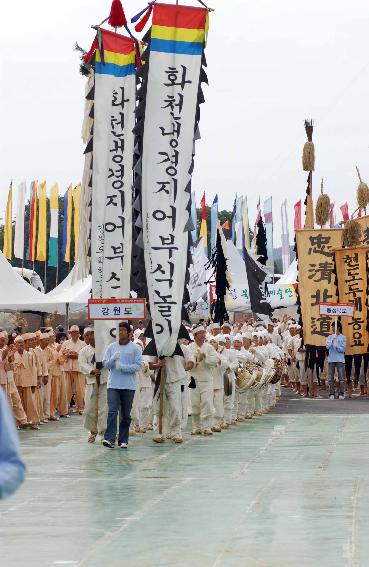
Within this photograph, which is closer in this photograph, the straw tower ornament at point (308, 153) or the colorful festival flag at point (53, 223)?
the straw tower ornament at point (308, 153)

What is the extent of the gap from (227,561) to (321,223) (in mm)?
26917

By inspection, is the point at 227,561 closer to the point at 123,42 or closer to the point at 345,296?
the point at 123,42

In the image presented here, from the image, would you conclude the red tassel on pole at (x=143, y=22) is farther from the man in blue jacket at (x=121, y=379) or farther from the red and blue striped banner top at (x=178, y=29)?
the man in blue jacket at (x=121, y=379)

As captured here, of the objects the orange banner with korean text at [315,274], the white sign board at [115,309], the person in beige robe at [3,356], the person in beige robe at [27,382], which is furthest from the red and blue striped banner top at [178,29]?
the orange banner with korean text at [315,274]

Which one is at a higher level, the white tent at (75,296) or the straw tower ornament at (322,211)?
the straw tower ornament at (322,211)

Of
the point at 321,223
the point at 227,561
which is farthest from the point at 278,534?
the point at 321,223

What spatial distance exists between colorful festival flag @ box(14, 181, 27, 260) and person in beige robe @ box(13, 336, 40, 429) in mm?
22439

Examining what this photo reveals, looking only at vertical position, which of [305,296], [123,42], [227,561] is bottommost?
[227,561]

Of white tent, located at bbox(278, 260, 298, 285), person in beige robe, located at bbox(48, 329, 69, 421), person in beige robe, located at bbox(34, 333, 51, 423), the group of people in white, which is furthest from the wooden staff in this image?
white tent, located at bbox(278, 260, 298, 285)

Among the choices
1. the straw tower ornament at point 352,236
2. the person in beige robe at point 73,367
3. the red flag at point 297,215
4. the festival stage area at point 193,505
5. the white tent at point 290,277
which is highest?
the red flag at point 297,215

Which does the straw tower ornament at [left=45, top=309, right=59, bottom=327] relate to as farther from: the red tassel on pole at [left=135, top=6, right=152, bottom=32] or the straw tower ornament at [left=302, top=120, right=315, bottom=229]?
the red tassel on pole at [left=135, top=6, right=152, bottom=32]

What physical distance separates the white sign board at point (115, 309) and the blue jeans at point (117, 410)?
1413mm

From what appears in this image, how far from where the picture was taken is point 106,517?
A: 11.5 meters

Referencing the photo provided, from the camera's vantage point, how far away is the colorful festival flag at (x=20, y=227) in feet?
153
